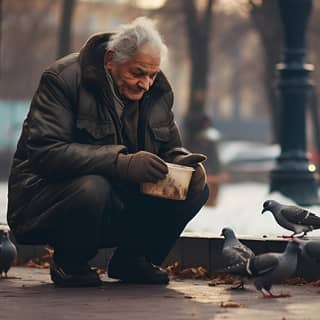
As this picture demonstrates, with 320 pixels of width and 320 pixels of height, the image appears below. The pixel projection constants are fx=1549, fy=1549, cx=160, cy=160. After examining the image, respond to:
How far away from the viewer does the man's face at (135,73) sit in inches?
350

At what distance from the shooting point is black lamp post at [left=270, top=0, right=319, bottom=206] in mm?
16906

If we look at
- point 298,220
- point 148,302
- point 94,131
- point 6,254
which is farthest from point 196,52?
point 148,302

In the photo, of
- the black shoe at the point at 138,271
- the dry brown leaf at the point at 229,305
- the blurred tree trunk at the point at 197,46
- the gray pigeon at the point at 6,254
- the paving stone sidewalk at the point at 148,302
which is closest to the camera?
the paving stone sidewalk at the point at 148,302

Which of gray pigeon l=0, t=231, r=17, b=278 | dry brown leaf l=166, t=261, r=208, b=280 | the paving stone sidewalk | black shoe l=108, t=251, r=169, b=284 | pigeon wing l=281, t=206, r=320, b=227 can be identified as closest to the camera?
the paving stone sidewalk

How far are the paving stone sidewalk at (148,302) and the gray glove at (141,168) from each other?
2.22ft

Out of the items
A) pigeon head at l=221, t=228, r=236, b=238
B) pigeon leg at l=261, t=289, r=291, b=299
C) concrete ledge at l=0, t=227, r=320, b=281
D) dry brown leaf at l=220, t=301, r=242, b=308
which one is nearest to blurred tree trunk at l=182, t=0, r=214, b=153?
concrete ledge at l=0, t=227, r=320, b=281

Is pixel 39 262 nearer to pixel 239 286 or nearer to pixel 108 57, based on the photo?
pixel 239 286

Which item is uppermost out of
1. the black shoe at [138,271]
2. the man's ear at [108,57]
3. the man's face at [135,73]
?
the man's ear at [108,57]

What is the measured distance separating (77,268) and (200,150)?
18.6m

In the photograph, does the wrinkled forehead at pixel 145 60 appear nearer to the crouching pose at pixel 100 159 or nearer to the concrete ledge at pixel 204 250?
the crouching pose at pixel 100 159

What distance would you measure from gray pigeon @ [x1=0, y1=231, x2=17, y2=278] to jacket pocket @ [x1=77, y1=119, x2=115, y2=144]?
1180 millimetres

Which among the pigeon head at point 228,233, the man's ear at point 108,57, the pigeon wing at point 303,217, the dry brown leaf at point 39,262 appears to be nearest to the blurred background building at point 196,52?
the dry brown leaf at point 39,262

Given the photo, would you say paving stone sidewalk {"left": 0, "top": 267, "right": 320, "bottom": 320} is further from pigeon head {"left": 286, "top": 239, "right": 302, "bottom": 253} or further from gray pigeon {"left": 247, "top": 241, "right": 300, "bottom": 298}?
pigeon head {"left": 286, "top": 239, "right": 302, "bottom": 253}

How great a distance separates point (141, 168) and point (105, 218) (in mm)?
397
